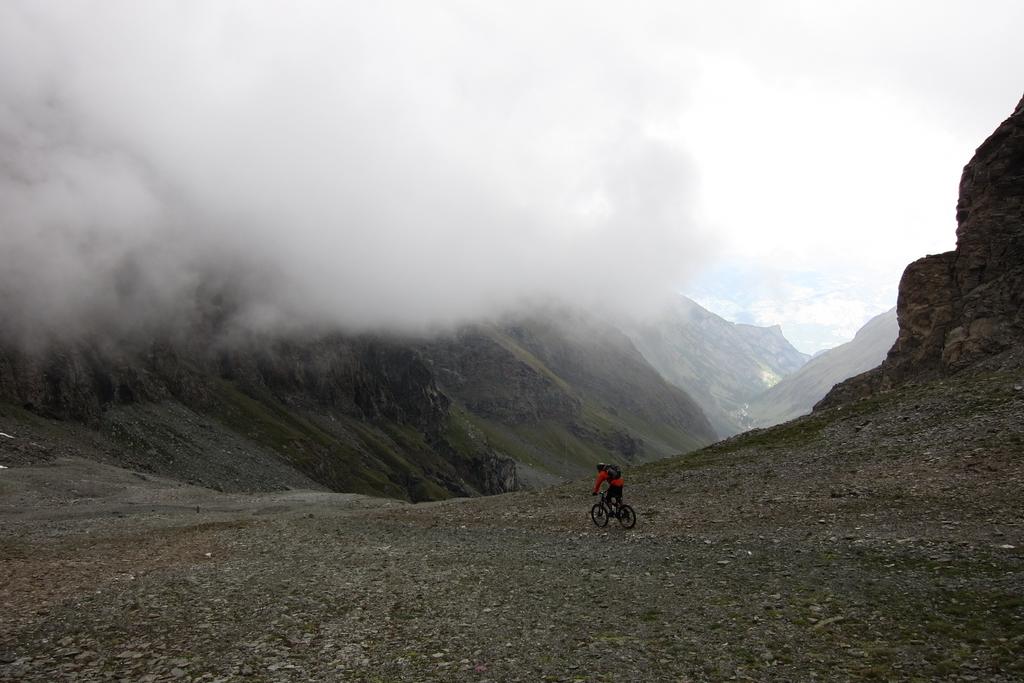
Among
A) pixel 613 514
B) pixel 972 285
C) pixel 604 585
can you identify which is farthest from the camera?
pixel 972 285

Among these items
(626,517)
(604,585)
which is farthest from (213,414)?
(604,585)

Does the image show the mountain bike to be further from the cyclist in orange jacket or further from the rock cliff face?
the rock cliff face

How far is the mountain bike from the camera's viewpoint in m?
28.3

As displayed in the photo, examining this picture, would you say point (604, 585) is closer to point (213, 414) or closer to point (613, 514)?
point (613, 514)

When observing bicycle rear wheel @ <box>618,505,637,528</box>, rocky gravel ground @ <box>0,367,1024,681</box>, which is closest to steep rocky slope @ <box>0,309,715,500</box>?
rocky gravel ground @ <box>0,367,1024,681</box>

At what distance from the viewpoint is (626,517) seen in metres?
28.5

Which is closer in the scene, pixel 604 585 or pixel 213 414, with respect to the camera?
pixel 604 585

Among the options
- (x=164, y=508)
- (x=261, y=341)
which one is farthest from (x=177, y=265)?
(x=164, y=508)

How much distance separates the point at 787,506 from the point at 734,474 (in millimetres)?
10460

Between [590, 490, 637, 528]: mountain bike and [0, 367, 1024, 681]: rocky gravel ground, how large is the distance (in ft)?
1.68

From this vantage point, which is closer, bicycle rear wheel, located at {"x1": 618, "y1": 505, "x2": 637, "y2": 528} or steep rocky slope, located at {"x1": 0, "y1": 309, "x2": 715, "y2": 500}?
bicycle rear wheel, located at {"x1": 618, "y1": 505, "x2": 637, "y2": 528}

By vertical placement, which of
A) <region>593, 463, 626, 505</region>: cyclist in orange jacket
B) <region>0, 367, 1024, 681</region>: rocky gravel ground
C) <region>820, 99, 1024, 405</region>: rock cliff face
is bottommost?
<region>0, 367, 1024, 681</region>: rocky gravel ground

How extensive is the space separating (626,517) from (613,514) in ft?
1.94

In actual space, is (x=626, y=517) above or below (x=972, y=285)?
below
